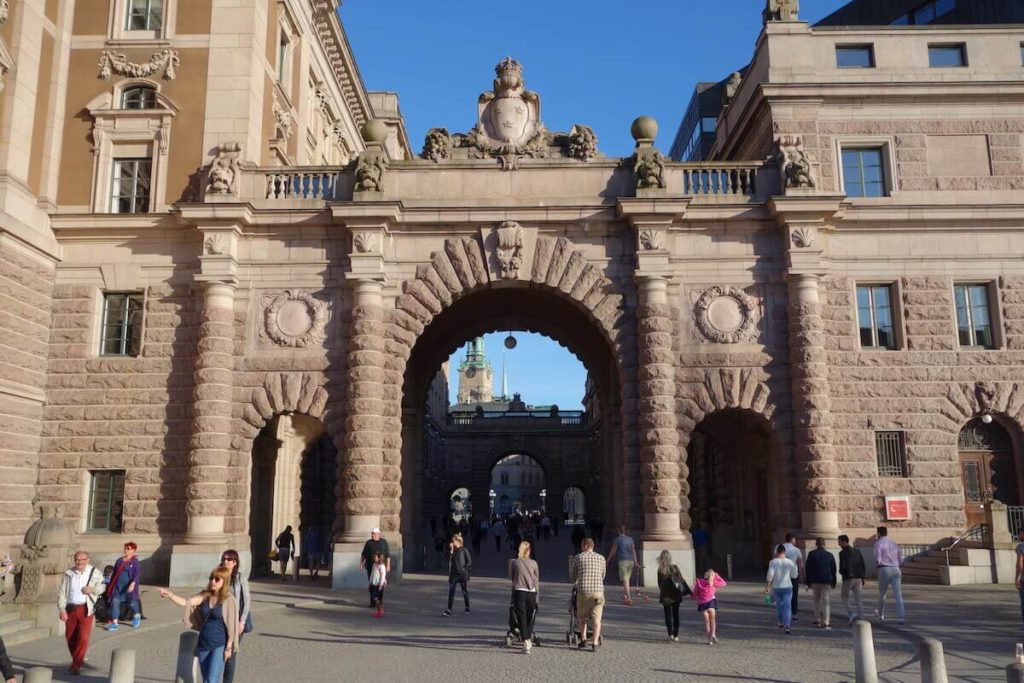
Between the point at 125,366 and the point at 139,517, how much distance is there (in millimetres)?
3978

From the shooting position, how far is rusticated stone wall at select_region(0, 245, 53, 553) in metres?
21.0

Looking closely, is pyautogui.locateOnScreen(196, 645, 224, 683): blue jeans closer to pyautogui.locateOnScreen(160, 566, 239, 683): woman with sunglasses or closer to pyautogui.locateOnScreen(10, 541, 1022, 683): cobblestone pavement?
pyautogui.locateOnScreen(160, 566, 239, 683): woman with sunglasses

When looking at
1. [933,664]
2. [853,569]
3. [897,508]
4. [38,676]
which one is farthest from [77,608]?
[897,508]

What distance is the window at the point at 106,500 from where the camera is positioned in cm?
2242

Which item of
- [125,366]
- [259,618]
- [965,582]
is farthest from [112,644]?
[965,582]

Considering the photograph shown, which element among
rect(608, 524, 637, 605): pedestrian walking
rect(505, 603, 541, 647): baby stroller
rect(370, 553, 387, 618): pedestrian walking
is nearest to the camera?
rect(505, 603, 541, 647): baby stroller

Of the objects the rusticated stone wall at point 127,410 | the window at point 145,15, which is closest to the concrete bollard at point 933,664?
the rusticated stone wall at point 127,410

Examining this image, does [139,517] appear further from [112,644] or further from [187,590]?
[112,644]

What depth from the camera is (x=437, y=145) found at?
24.0m

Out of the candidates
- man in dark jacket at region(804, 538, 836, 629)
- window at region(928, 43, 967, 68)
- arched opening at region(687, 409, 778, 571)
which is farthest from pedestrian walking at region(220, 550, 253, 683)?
window at region(928, 43, 967, 68)

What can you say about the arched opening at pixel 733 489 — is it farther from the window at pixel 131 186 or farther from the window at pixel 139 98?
the window at pixel 139 98

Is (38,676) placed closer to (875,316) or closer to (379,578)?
(379,578)

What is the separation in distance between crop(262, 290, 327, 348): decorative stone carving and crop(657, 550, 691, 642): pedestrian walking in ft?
40.9

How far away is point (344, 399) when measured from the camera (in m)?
22.8
